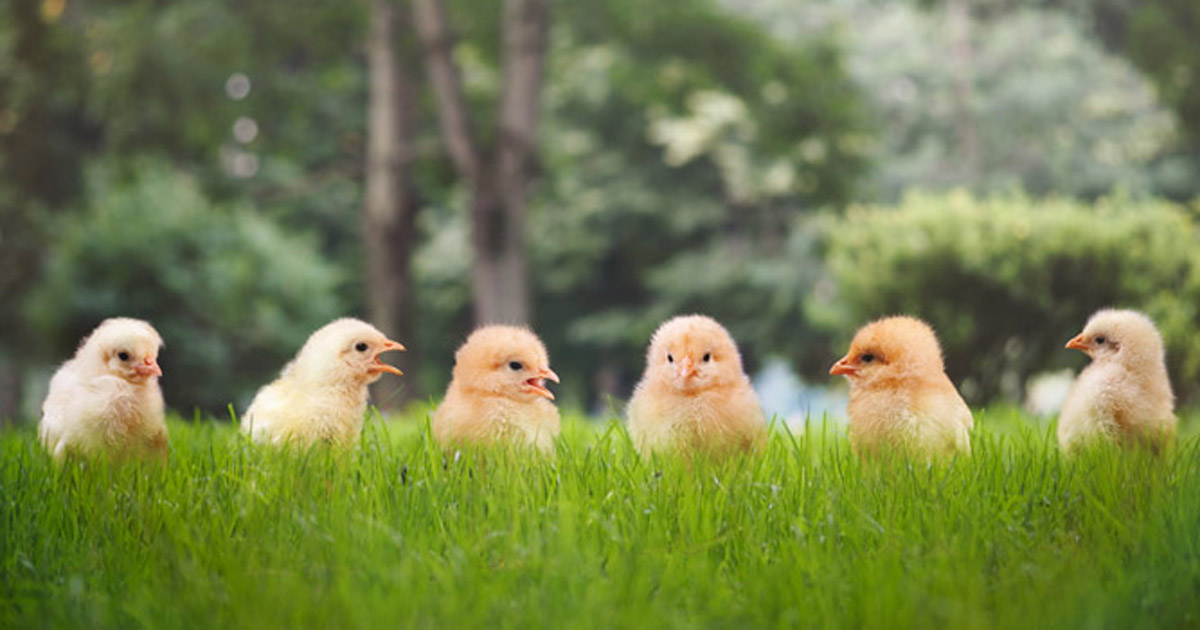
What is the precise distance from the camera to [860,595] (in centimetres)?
247

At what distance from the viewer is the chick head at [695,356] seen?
10.7 ft

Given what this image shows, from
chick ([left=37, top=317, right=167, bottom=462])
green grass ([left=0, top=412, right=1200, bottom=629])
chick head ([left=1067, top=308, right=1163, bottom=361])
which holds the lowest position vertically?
green grass ([left=0, top=412, right=1200, bottom=629])

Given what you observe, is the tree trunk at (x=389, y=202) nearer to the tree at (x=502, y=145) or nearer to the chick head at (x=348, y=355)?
the tree at (x=502, y=145)

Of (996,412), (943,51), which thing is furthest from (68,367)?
(943,51)

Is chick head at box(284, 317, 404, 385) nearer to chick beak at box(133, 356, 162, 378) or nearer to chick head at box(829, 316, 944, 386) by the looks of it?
chick beak at box(133, 356, 162, 378)

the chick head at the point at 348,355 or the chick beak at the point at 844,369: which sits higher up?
the chick beak at the point at 844,369

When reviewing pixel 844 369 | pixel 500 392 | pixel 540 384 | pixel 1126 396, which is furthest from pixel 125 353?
pixel 1126 396

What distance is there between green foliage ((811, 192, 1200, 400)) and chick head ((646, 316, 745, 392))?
6.98 m

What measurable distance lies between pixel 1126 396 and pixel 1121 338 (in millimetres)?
192

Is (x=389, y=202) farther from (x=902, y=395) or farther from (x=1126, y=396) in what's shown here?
(x=1126, y=396)

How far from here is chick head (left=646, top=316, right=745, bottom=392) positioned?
128 inches

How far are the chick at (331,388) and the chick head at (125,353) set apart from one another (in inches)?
14.3

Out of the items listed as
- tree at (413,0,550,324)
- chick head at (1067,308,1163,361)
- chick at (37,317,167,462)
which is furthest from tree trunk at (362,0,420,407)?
chick head at (1067,308,1163,361)

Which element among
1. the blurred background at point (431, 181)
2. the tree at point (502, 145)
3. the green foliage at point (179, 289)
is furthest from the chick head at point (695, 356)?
the green foliage at point (179, 289)
